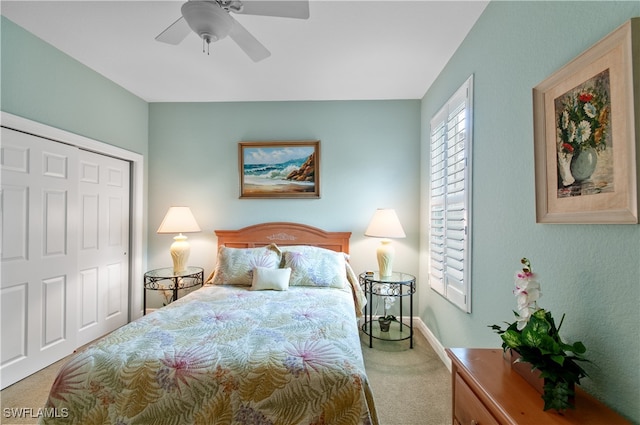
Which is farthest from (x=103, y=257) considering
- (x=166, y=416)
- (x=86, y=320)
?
(x=166, y=416)

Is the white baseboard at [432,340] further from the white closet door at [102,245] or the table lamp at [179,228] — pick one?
the white closet door at [102,245]

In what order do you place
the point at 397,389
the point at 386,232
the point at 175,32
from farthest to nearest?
1. the point at 386,232
2. the point at 397,389
3. the point at 175,32

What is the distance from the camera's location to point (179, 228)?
10.3 ft

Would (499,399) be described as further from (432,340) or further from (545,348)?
(432,340)

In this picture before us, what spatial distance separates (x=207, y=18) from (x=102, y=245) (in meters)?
2.64

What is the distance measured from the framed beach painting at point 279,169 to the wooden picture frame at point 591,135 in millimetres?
2355

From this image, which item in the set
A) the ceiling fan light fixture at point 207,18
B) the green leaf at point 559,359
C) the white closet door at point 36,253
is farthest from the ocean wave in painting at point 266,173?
the green leaf at point 559,359

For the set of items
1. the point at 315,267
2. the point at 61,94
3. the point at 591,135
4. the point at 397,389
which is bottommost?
the point at 397,389

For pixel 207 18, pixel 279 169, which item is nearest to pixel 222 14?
pixel 207 18

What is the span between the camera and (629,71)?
909 millimetres

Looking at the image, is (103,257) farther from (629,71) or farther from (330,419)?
(629,71)

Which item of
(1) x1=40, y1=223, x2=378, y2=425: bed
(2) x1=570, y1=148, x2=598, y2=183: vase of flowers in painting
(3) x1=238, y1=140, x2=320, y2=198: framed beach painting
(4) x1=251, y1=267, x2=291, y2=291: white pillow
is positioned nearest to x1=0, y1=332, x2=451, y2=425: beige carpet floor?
(1) x1=40, y1=223, x2=378, y2=425: bed

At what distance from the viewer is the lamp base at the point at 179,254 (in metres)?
3.16

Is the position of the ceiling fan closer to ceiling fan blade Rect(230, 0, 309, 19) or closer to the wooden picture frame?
ceiling fan blade Rect(230, 0, 309, 19)
